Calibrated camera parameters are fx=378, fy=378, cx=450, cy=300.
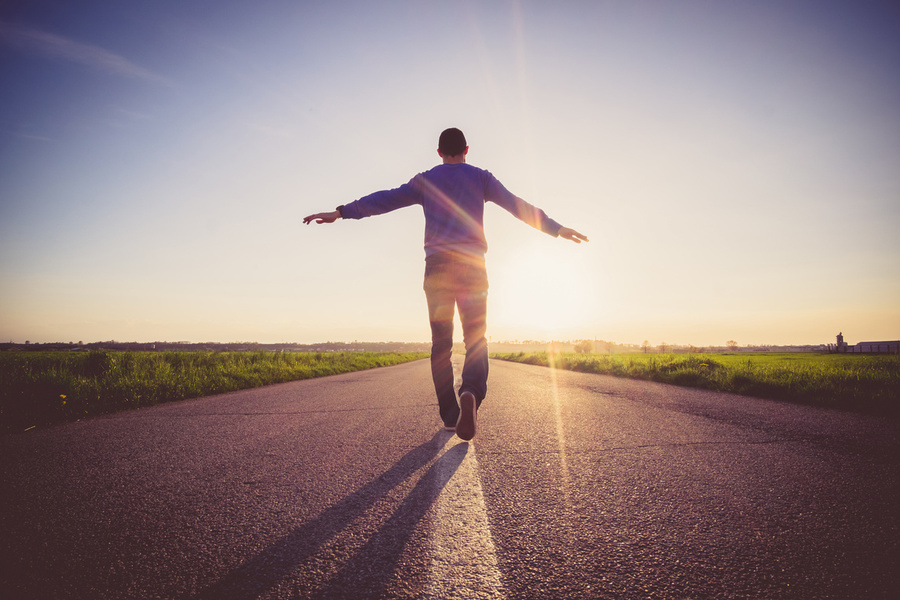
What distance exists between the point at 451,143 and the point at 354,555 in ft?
11.1

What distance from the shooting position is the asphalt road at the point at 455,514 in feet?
4.33

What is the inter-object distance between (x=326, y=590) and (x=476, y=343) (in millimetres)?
2224

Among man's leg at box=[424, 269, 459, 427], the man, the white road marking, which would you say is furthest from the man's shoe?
the white road marking

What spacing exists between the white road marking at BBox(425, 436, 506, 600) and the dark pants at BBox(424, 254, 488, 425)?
88 centimetres

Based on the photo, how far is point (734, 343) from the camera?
16288 centimetres

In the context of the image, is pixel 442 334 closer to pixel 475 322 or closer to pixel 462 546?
pixel 475 322

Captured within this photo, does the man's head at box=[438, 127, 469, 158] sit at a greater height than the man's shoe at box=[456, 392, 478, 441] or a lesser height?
greater

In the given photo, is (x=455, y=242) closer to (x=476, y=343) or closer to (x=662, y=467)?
(x=476, y=343)

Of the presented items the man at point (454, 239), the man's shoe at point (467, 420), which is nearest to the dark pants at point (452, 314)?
the man at point (454, 239)

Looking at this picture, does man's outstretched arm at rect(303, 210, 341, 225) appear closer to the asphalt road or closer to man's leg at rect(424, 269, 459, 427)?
man's leg at rect(424, 269, 459, 427)

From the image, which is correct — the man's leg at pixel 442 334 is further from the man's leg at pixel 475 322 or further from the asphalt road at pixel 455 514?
the asphalt road at pixel 455 514

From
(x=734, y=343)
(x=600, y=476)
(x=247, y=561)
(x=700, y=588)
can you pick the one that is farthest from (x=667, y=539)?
(x=734, y=343)

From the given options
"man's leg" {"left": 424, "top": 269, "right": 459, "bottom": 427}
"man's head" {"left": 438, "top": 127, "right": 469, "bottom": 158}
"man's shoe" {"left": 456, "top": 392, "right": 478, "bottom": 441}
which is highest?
"man's head" {"left": 438, "top": 127, "right": 469, "bottom": 158}

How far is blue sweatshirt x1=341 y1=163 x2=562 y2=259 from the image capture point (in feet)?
11.0
